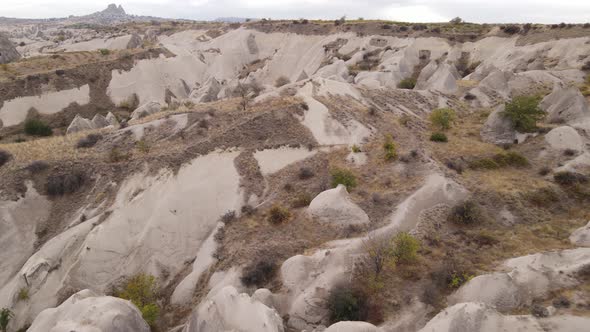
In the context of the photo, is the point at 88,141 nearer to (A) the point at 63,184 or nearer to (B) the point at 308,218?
(A) the point at 63,184

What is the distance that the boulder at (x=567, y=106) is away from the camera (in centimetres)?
3153

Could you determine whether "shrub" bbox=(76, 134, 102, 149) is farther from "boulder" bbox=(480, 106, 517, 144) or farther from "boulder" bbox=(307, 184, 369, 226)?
"boulder" bbox=(480, 106, 517, 144)

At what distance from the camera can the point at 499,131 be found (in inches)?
1204

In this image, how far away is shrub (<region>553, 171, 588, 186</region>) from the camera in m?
23.7

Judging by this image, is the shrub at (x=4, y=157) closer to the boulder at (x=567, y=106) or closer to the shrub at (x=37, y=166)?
the shrub at (x=37, y=166)

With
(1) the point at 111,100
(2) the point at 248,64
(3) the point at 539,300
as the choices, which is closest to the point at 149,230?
(3) the point at 539,300

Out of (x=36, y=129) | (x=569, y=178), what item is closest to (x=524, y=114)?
(x=569, y=178)

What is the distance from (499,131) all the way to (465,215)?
1370cm

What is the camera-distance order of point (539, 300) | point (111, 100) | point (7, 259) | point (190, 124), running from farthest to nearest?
point (111, 100) → point (190, 124) → point (7, 259) → point (539, 300)

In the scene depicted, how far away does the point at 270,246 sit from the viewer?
1895 cm

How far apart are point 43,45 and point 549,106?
113 metres

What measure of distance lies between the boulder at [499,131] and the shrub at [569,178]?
21.1ft

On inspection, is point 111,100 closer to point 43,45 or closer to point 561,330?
point 561,330

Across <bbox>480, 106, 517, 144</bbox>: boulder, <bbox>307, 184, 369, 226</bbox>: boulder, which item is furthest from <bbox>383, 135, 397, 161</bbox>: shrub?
<bbox>480, 106, 517, 144</bbox>: boulder
